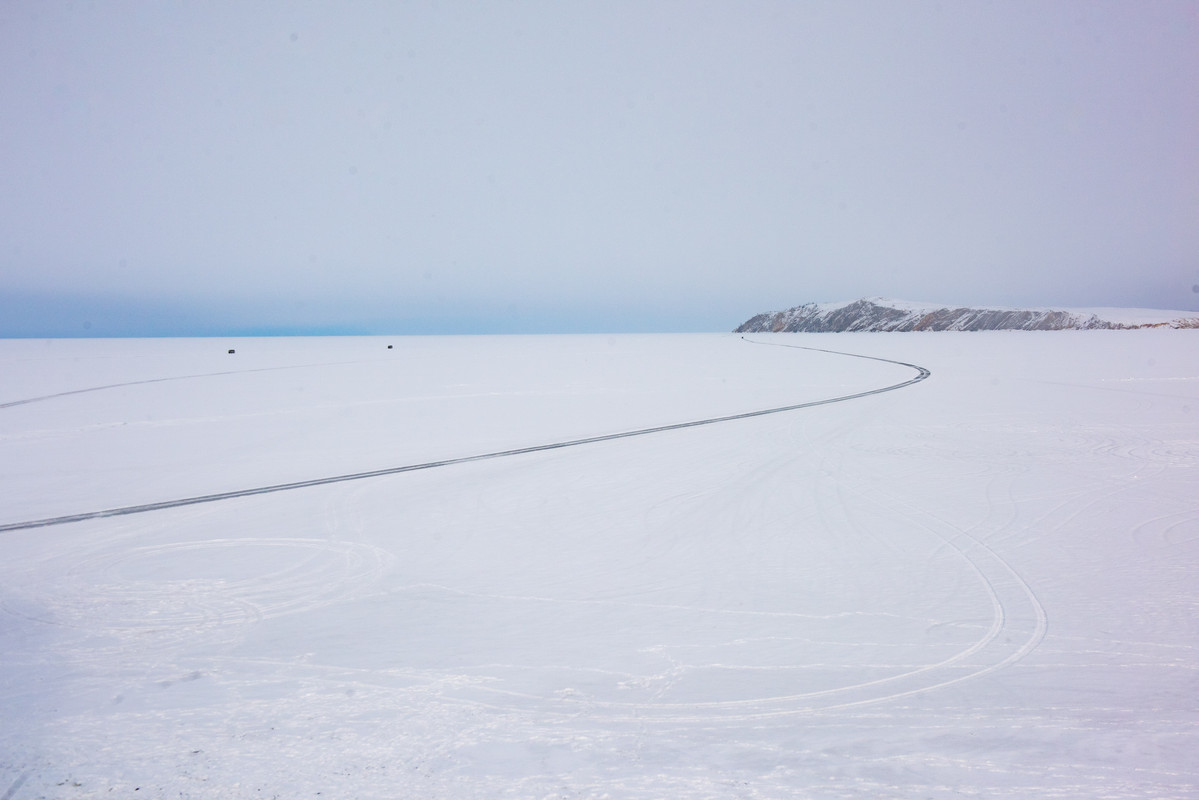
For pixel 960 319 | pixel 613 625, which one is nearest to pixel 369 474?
pixel 613 625

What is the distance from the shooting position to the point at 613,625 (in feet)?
11.2

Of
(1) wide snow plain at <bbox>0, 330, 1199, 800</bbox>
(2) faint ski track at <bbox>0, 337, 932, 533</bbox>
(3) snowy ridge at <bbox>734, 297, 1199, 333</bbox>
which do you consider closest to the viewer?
(1) wide snow plain at <bbox>0, 330, 1199, 800</bbox>

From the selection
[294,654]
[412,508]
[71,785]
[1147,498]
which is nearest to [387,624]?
[294,654]

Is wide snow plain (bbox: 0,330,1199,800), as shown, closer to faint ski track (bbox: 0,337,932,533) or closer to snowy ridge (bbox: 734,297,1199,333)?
faint ski track (bbox: 0,337,932,533)

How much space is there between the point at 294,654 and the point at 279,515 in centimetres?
271

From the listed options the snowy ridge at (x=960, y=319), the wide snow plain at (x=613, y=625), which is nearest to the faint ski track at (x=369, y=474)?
the wide snow plain at (x=613, y=625)

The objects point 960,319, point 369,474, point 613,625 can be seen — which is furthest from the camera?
point 960,319

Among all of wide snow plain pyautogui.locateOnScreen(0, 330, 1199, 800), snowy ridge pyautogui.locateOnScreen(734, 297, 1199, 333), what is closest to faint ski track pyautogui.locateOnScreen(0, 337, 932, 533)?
wide snow plain pyautogui.locateOnScreen(0, 330, 1199, 800)

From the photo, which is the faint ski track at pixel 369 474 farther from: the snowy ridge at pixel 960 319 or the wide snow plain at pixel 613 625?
the snowy ridge at pixel 960 319

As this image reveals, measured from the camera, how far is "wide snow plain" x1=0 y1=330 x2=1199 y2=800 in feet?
7.55

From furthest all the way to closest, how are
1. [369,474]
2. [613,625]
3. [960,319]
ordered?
[960,319], [369,474], [613,625]

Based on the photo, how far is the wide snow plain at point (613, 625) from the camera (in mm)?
2301

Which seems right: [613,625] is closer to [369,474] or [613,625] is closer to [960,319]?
[369,474]

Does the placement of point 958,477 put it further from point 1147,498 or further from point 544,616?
point 544,616
